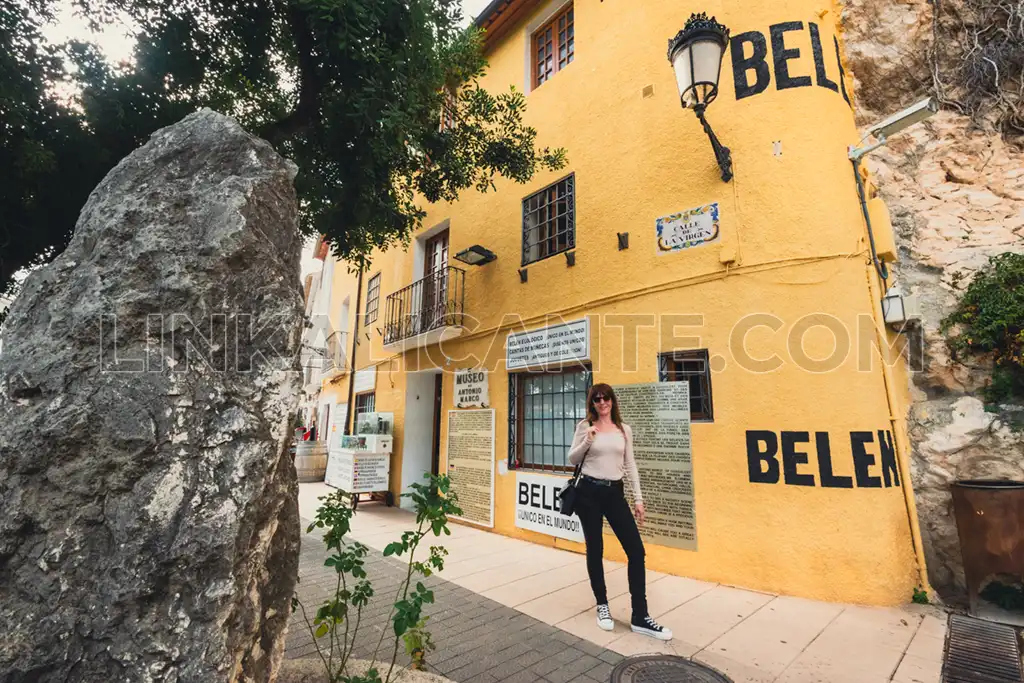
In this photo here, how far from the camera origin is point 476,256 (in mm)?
7430

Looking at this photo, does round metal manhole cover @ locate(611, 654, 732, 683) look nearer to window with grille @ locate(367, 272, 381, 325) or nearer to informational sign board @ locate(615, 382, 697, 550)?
informational sign board @ locate(615, 382, 697, 550)

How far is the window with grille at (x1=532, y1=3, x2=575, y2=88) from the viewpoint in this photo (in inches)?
283

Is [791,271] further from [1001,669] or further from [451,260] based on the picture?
[451,260]

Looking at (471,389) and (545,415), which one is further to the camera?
(471,389)

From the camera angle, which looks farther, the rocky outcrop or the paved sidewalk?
the rocky outcrop

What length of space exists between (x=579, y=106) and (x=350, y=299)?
823cm

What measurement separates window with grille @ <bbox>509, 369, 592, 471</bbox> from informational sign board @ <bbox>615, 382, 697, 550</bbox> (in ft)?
3.04

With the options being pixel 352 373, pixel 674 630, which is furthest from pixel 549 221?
pixel 352 373

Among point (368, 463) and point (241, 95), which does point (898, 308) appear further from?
point (368, 463)

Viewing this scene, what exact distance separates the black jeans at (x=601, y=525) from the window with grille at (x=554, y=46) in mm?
6226

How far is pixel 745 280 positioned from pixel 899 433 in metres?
Answer: 1.89

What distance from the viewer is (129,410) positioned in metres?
1.68

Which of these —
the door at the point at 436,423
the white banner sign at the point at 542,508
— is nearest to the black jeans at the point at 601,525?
the white banner sign at the point at 542,508

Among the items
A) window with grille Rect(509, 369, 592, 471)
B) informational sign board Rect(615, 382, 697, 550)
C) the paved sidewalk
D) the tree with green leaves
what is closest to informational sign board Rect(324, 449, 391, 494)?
window with grille Rect(509, 369, 592, 471)
